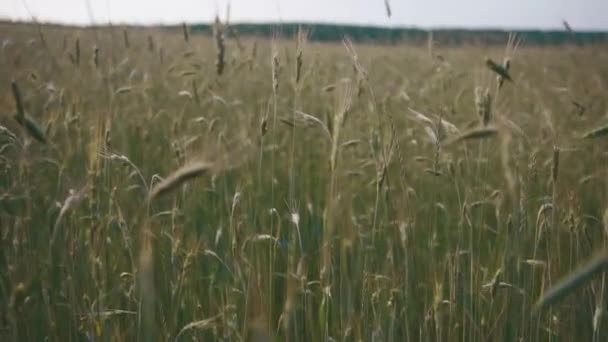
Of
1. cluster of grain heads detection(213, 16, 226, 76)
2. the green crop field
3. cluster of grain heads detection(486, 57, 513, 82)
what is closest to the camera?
the green crop field

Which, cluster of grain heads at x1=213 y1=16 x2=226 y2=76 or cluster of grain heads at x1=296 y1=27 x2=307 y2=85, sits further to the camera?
cluster of grain heads at x1=213 y1=16 x2=226 y2=76

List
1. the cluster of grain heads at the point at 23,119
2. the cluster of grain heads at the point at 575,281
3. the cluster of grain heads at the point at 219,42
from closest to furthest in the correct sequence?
the cluster of grain heads at the point at 575,281, the cluster of grain heads at the point at 23,119, the cluster of grain heads at the point at 219,42

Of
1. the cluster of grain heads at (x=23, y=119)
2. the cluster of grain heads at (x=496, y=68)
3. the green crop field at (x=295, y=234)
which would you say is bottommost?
the green crop field at (x=295, y=234)

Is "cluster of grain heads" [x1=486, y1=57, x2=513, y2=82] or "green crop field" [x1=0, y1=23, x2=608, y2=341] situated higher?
"cluster of grain heads" [x1=486, y1=57, x2=513, y2=82]

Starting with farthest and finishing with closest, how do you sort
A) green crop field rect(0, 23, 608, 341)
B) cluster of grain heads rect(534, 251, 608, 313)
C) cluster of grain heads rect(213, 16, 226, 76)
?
cluster of grain heads rect(213, 16, 226, 76) < green crop field rect(0, 23, 608, 341) < cluster of grain heads rect(534, 251, 608, 313)

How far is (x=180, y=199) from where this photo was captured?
7.98 feet

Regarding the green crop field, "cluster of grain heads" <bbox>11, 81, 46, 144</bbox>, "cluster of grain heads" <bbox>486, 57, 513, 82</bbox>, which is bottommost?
the green crop field

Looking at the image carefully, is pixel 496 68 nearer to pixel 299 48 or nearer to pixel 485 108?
pixel 485 108

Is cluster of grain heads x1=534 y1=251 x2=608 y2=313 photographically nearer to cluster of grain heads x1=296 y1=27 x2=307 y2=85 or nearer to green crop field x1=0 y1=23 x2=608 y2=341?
green crop field x1=0 y1=23 x2=608 y2=341

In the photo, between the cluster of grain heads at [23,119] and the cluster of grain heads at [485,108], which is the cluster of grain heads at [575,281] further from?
the cluster of grain heads at [23,119]

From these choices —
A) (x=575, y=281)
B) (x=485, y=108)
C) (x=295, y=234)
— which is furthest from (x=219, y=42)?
(x=575, y=281)

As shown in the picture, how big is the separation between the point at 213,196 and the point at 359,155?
54.7 inches

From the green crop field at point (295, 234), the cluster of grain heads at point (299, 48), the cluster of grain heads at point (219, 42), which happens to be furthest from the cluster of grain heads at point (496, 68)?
the cluster of grain heads at point (219, 42)

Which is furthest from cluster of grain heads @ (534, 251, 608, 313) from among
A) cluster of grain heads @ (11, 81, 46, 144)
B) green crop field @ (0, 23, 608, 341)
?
cluster of grain heads @ (11, 81, 46, 144)
